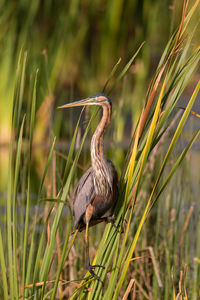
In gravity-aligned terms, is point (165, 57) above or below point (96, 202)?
above

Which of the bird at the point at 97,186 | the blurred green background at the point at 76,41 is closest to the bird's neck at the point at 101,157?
the bird at the point at 97,186

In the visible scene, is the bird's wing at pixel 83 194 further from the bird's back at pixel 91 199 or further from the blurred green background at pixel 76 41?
the blurred green background at pixel 76 41

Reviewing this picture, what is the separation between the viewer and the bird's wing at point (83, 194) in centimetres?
110

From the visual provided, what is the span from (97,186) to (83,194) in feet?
0.18

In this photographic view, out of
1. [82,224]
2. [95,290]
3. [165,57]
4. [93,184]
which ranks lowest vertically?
[95,290]

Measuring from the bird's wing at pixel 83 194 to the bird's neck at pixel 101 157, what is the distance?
0.04 meters

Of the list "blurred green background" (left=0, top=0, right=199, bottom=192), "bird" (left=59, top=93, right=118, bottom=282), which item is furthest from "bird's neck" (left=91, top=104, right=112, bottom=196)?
"blurred green background" (left=0, top=0, right=199, bottom=192)

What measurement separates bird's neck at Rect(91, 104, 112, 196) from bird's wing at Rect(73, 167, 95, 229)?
0.14 feet

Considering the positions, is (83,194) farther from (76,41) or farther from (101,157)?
(76,41)

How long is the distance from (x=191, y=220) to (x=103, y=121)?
1109 millimetres

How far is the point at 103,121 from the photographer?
3.37 feet

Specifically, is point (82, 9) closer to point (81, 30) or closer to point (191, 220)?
point (81, 30)

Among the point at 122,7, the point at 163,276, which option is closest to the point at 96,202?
the point at 163,276

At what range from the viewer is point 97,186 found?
108 cm
